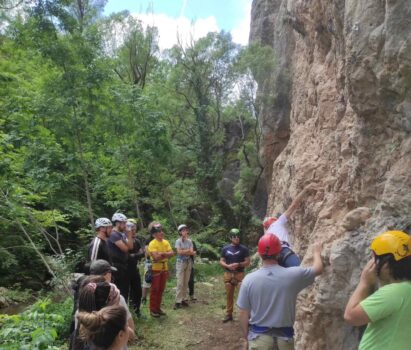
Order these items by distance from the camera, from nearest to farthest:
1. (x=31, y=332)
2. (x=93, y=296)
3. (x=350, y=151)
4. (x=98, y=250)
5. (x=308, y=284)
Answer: (x=93, y=296) < (x=308, y=284) < (x=31, y=332) < (x=350, y=151) < (x=98, y=250)

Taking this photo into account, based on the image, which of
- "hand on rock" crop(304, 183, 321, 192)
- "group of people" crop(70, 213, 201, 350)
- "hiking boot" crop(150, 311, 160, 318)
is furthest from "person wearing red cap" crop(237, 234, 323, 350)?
"hiking boot" crop(150, 311, 160, 318)

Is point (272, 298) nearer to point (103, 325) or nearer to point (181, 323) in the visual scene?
point (103, 325)

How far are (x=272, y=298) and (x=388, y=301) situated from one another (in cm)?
134

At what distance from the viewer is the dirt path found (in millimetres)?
7340

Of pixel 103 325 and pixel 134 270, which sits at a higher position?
pixel 103 325

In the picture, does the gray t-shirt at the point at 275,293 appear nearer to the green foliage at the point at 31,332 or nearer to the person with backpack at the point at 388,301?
the person with backpack at the point at 388,301

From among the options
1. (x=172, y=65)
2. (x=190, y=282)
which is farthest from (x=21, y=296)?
(x=172, y=65)

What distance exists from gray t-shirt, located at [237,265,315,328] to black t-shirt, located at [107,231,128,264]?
4012mm

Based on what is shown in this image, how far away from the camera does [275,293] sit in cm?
359

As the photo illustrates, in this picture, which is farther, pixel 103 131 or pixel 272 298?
pixel 103 131

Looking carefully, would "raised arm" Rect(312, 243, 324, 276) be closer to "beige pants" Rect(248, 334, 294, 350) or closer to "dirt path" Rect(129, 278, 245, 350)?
"beige pants" Rect(248, 334, 294, 350)

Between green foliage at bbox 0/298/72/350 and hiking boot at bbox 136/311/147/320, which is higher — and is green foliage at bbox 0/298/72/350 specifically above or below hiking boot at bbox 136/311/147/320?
above

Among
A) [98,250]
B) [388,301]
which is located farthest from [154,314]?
[388,301]

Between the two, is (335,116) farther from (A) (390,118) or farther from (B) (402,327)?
(B) (402,327)
